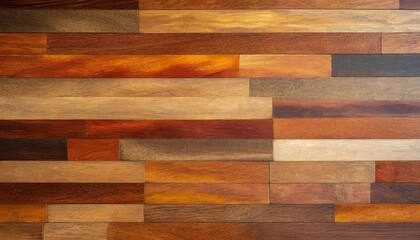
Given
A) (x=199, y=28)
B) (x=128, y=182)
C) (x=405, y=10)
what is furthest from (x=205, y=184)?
(x=405, y=10)

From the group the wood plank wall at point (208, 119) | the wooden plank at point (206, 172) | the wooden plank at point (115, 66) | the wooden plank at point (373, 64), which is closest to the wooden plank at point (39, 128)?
the wood plank wall at point (208, 119)

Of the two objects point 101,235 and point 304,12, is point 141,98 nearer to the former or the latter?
point 101,235

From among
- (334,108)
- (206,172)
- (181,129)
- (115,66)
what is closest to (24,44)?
(115,66)

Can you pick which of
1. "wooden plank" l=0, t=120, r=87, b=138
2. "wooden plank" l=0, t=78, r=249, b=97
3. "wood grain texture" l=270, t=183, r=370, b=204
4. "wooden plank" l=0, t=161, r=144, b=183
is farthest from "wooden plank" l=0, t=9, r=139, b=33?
"wood grain texture" l=270, t=183, r=370, b=204

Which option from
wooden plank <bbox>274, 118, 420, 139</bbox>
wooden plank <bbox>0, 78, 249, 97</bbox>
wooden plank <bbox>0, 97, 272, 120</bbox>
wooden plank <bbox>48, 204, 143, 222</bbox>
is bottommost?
wooden plank <bbox>48, 204, 143, 222</bbox>

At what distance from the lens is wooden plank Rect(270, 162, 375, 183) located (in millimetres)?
1014

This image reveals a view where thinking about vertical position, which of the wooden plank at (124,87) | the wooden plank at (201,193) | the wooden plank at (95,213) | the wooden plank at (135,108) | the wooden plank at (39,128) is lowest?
the wooden plank at (95,213)

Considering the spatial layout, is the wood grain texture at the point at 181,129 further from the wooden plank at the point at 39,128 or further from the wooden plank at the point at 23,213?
the wooden plank at the point at 23,213

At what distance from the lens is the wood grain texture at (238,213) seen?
1015mm

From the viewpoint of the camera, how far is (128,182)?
1.01 metres

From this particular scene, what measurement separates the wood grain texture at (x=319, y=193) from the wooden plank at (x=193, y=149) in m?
0.11

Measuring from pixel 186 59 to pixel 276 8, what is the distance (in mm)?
272

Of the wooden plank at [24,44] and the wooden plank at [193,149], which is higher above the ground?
the wooden plank at [24,44]

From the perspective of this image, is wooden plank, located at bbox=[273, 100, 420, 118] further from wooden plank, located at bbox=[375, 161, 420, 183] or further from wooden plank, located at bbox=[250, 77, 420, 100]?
wooden plank, located at bbox=[375, 161, 420, 183]
